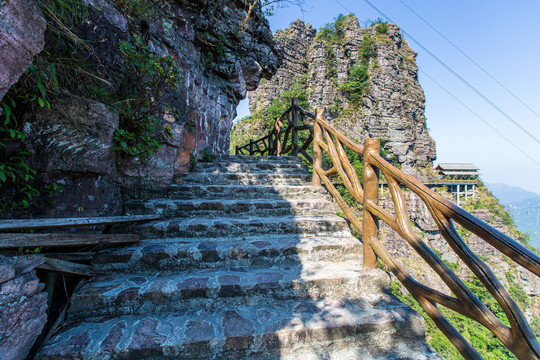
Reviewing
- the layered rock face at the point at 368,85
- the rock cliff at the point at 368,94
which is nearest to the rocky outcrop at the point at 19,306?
the rock cliff at the point at 368,94

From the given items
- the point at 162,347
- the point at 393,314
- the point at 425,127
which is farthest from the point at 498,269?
the point at 162,347

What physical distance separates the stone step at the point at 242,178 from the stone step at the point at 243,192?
0.83 feet

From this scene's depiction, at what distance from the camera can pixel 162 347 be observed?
3.92 ft

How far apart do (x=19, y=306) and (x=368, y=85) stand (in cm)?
3087

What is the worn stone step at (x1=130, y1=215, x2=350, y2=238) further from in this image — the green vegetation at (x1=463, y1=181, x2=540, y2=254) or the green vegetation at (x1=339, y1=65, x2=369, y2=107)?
the green vegetation at (x1=463, y1=181, x2=540, y2=254)

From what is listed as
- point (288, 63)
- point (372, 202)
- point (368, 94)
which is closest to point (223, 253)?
point (372, 202)

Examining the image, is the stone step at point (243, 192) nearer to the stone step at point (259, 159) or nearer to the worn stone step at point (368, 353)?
the stone step at point (259, 159)

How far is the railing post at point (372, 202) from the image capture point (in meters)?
1.83

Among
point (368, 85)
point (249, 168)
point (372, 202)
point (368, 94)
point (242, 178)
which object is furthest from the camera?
point (368, 85)

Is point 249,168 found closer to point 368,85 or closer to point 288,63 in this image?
point 368,85

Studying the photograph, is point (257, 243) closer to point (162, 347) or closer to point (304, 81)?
point (162, 347)

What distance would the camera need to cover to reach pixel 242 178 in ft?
11.1

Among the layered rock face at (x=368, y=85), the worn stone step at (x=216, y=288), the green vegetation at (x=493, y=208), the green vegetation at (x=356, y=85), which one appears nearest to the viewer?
the worn stone step at (x=216, y=288)

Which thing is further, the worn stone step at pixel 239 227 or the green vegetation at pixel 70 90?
the worn stone step at pixel 239 227
